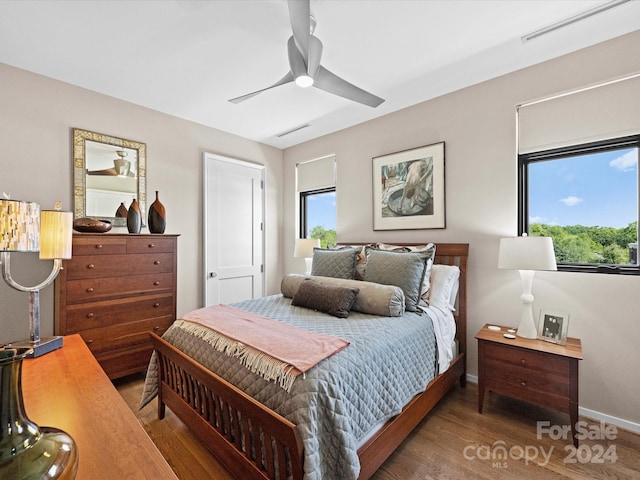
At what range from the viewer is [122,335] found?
264 centimetres

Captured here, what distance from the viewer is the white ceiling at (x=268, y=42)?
6.12ft

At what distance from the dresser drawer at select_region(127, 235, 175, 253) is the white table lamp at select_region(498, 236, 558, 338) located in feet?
9.68

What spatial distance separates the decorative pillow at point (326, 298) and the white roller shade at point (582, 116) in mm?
1915

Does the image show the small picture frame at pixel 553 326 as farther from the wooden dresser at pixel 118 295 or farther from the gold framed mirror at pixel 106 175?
the gold framed mirror at pixel 106 175

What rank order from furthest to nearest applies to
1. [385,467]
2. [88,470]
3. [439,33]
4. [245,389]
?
[439,33] → [385,467] → [245,389] → [88,470]

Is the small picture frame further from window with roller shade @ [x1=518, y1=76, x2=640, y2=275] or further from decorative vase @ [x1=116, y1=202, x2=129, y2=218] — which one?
decorative vase @ [x1=116, y1=202, x2=129, y2=218]

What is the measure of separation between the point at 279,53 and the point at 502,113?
1.95 metres

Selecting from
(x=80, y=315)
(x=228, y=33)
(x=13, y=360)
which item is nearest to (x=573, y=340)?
(x=13, y=360)

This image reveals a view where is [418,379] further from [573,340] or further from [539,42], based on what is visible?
[539,42]

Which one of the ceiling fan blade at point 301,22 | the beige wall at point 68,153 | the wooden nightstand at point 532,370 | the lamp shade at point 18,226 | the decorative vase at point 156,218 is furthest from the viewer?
the decorative vase at point 156,218

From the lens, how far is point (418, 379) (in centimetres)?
193

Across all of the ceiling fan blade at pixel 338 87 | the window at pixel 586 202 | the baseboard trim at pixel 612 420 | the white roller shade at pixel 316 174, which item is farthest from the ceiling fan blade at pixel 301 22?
the baseboard trim at pixel 612 420

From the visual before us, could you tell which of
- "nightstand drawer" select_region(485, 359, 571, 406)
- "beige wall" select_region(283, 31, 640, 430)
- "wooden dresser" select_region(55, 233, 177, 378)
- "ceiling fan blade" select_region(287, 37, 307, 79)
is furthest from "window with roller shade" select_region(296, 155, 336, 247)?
"nightstand drawer" select_region(485, 359, 571, 406)

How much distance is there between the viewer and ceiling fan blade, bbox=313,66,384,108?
200 cm
